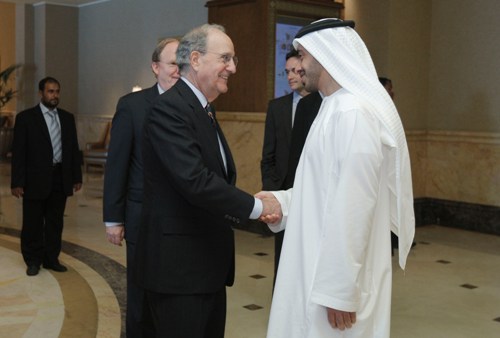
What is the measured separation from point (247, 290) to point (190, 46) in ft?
11.0

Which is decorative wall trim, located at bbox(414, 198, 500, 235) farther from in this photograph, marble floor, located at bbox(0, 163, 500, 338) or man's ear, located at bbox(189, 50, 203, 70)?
man's ear, located at bbox(189, 50, 203, 70)

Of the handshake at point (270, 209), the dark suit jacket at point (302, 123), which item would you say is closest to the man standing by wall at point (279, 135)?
the dark suit jacket at point (302, 123)

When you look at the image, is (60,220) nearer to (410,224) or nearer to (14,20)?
(410,224)

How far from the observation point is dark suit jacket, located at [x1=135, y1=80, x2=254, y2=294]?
2553 millimetres

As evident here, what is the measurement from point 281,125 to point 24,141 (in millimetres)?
2549

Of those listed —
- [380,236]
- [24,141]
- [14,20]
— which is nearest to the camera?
[380,236]

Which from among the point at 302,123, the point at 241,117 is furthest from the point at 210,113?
the point at 241,117

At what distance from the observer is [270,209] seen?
9.09 feet

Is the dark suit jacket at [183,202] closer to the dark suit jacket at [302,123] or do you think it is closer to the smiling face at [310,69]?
the smiling face at [310,69]

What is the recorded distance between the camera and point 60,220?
244 inches

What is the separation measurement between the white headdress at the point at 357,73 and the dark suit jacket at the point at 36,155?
4007mm

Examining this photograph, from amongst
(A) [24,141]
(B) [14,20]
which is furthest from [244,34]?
(B) [14,20]

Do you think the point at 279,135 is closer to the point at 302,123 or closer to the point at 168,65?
the point at 302,123

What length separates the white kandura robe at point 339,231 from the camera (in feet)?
7.55
